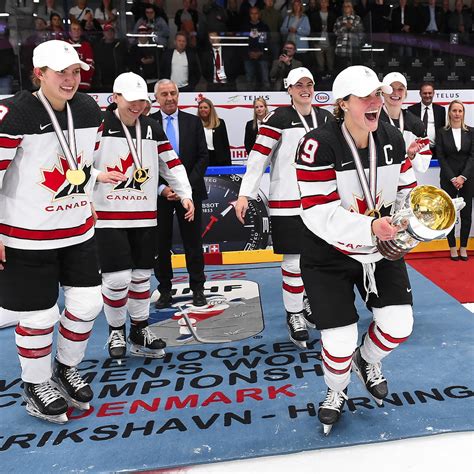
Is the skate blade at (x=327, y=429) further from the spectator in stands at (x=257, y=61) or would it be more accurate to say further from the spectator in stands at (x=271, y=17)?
the spectator in stands at (x=271, y=17)

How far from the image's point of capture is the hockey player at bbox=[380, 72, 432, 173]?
3.97 m

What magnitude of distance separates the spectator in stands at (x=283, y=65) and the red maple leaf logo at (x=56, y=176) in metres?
6.00

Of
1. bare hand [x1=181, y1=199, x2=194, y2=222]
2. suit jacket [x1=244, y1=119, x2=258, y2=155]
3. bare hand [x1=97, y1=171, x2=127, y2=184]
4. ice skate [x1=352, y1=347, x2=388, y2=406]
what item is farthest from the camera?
suit jacket [x1=244, y1=119, x2=258, y2=155]

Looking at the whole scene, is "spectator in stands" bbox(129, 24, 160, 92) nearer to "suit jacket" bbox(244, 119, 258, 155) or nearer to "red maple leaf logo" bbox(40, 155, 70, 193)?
"suit jacket" bbox(244, 119, 258, 155)

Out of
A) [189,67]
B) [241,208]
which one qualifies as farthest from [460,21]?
[241,208]

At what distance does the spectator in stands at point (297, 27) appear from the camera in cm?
856

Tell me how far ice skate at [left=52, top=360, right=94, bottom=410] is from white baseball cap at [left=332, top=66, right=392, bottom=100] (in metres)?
1.81

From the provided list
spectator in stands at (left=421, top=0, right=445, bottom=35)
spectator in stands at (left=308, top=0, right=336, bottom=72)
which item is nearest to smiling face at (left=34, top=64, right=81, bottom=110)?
spectator in stands at (left=308, top=0, right=336, bottom=72)

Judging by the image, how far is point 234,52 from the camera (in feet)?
27.5

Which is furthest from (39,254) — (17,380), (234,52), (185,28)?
(185,28)

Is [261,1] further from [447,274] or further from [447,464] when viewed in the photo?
[447,464]

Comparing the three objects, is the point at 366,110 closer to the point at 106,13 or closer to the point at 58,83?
the point at 58,83

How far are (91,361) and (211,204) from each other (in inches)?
103

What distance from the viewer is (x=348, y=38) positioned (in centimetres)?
860
